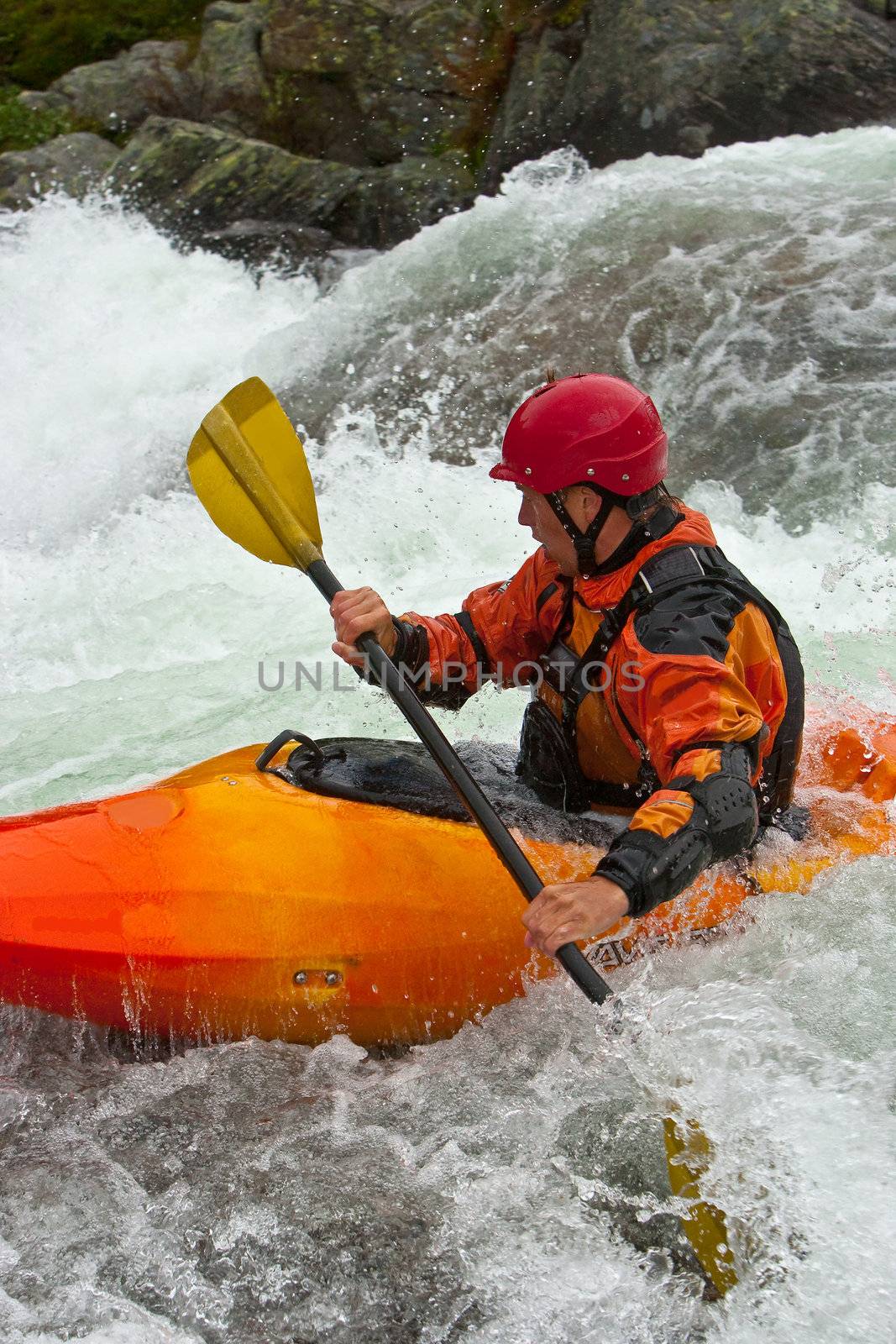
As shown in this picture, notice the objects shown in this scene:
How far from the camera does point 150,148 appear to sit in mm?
8656

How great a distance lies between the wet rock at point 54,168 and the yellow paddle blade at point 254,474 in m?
6.30

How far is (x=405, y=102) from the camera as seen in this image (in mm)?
8797

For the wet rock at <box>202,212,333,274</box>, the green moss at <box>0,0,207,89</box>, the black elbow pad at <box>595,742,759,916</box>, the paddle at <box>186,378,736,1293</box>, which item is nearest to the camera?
the black elbow pad at <box>595,742,759,916</box>

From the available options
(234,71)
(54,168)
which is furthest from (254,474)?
(234,71)

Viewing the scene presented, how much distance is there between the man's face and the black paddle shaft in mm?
455

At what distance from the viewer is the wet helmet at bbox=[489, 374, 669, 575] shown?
8.70 feet

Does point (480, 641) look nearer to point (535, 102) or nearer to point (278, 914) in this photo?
point (278, 914)

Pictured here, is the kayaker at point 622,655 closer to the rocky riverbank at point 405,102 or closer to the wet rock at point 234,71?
the rocky riverbank at point 405,102

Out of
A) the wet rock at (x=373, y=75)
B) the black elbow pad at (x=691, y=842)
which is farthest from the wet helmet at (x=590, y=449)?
the wet rock at (x=373, y=75)

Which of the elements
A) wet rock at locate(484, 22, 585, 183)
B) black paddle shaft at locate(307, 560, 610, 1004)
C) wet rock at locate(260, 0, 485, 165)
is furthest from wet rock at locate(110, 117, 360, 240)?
black paddle shaft at locate(307, 560, 610, 1004)

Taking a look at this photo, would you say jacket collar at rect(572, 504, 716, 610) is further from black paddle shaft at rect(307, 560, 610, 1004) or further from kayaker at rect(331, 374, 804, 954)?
black paddle shaft at rect(307, 560, 610, 1004)

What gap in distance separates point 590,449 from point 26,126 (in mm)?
8231

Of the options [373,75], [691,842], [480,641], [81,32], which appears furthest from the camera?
[81,32]

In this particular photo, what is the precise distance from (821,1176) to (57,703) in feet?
12.2
